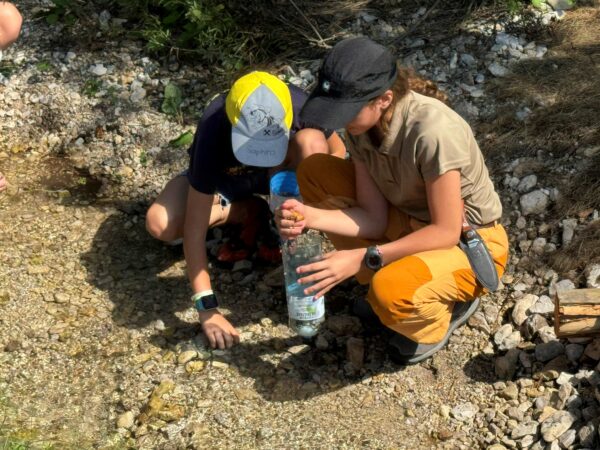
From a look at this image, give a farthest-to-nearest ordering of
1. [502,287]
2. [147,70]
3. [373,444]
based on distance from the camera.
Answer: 1. [147,70]
2. [502,287]
3. [373,444]

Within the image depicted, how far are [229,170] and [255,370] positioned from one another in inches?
34.2

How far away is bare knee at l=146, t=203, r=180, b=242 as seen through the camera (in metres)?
3.90

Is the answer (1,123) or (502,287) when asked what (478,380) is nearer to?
(502,287)

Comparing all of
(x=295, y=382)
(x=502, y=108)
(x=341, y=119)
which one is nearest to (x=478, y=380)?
(x=295, y=382)

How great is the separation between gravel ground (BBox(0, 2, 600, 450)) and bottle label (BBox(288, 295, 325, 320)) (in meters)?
0.30

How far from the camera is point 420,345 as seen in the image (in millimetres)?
3389

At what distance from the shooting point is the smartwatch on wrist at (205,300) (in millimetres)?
3566

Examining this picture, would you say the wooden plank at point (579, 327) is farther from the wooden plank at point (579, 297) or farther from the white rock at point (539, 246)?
the white rock at point (539, 246)

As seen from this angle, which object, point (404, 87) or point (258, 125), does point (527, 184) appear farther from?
point (258, 125)

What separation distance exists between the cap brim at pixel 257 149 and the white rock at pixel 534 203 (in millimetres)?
1321

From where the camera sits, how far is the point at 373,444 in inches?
124

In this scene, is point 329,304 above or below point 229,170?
below

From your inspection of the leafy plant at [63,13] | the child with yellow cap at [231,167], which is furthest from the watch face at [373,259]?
the leafy plant at [63,13]

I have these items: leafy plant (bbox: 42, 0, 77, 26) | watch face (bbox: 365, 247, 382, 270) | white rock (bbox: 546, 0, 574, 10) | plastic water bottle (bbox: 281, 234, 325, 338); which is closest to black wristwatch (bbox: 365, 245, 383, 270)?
watch face (bbox: 365, 247, 382, 270)
